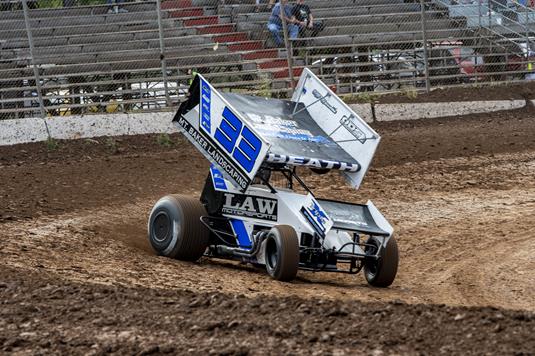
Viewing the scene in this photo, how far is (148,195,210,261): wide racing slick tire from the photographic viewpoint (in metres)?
10.7

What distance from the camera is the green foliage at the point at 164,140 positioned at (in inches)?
692

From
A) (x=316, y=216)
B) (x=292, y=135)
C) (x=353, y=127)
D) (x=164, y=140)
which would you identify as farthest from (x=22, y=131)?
(x=316, y=216)

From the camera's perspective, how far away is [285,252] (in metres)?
9.64

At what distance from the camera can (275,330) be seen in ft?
20.8

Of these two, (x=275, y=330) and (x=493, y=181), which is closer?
(x=275, y=330)

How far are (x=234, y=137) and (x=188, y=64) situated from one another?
30.0 feet

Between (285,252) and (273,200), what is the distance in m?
0.96

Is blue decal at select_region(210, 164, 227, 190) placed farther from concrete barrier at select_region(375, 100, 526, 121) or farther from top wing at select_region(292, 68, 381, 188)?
concrete barrier at select_region(375, 100, 526, 121)

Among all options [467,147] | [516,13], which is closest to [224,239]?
[467,147]

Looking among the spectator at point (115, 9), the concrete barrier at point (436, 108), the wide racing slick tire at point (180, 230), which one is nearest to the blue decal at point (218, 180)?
the wide racing slick tire at point (180, 230)

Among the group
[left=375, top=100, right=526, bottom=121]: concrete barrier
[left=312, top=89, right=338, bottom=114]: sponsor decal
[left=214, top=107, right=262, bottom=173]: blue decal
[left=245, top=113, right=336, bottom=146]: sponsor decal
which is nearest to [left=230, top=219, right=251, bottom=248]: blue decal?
[left=214, top=107, right=262, bottom=173]: blue decal

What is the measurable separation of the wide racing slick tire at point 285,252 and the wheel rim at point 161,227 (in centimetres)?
147

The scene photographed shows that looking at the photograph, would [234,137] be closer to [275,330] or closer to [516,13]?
[275,330]

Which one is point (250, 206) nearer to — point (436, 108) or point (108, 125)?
point (108, 125)
